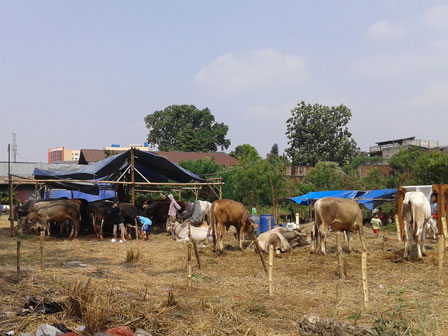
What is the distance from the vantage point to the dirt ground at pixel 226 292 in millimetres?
5883

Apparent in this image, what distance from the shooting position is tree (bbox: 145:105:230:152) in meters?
65.4

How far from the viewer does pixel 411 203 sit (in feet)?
39.5

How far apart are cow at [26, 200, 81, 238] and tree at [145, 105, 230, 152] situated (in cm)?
4695

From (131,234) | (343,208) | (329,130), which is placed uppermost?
(329,130)

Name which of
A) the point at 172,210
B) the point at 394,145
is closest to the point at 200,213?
the point at 172,210

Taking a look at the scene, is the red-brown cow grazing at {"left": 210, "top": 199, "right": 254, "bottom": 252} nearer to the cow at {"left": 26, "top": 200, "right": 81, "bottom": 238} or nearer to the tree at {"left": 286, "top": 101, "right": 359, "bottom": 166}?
the cow at {"left": 26, "top": 200, "right": 81, "bottom": 238}

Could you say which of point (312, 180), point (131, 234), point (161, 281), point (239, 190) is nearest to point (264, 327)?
point (161, 281)

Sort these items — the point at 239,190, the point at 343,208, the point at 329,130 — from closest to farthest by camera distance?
the point at 343,208, the point at 239,190, the point at 329,130

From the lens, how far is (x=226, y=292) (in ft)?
26.0

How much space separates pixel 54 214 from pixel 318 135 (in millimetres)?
39893

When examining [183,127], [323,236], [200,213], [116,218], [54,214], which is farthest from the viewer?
[183,127]

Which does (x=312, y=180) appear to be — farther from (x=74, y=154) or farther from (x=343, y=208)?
(x=74, y=154)

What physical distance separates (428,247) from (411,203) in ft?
9.38

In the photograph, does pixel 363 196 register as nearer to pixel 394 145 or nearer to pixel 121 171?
pixel 121 171
